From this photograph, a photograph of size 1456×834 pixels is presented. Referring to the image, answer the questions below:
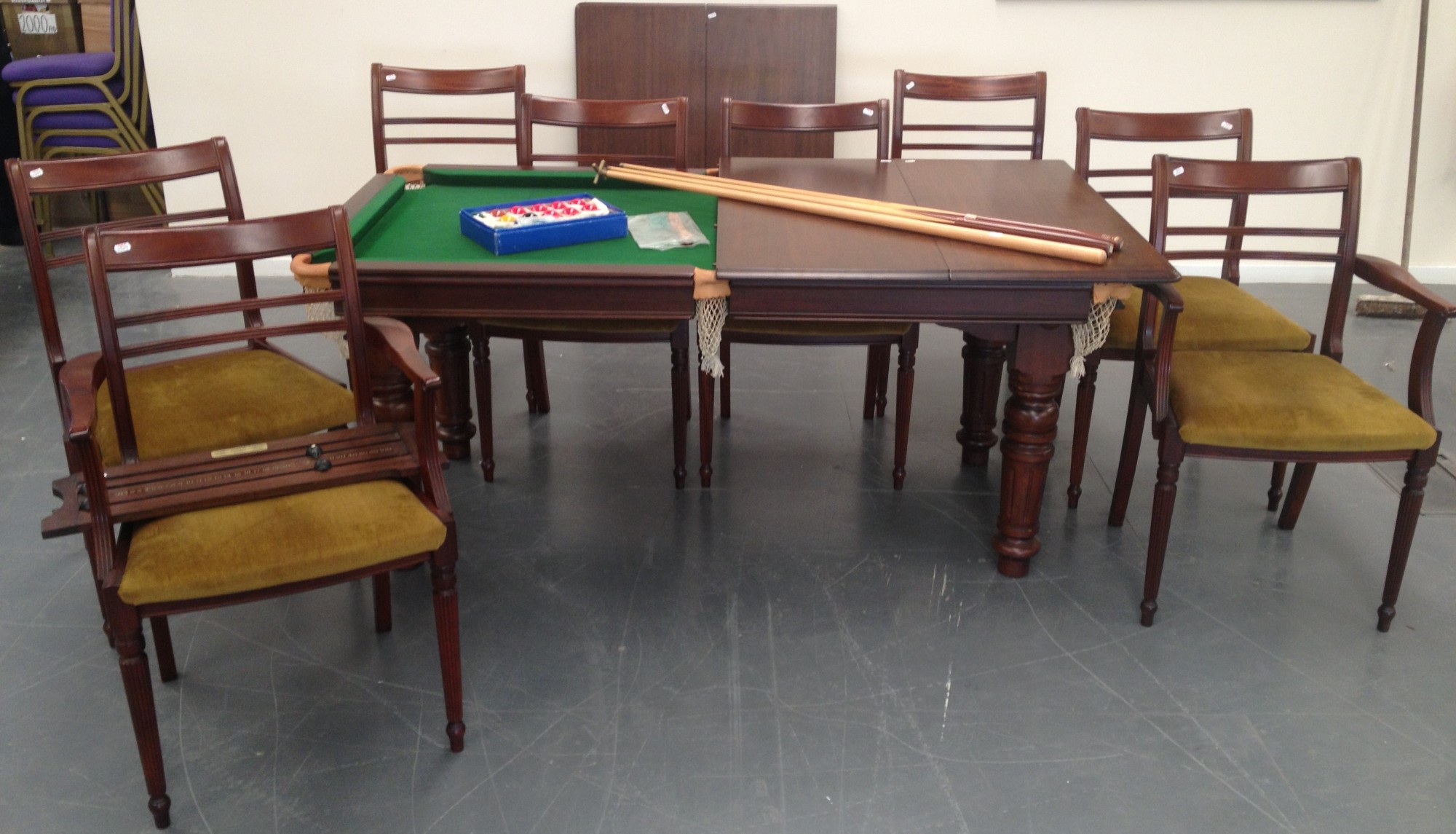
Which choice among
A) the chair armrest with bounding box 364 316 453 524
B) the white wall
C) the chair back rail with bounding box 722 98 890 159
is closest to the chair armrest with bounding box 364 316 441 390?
the chair armrest with bounding box 364 316 453 524

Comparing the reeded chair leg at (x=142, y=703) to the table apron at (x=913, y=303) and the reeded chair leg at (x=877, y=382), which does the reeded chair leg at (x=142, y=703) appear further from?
the reeded chair leg at (x=877, y=382)

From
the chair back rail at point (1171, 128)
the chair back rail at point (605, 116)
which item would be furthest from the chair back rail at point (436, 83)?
the chair back rail at point (1171, 128)

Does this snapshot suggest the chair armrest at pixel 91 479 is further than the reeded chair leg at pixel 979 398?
No

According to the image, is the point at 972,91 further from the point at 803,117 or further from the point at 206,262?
the point at 206,262

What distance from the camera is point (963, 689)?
8.00 feet

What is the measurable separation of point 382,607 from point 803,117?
6.39 feet

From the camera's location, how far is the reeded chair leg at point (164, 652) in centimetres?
239

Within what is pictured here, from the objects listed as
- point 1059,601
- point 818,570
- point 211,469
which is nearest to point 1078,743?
point 1059,601

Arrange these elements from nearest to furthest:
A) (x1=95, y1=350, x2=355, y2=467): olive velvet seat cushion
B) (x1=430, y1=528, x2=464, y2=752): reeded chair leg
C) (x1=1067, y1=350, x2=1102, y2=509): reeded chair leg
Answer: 1. (x1=430, y1=528, x2=464, y2=752): reeded chair leg
2. (x1=95, y1=350, x2=355, y2=467): olive velvet seat cushion
3. (x1=1067, y1=350, x2=1102, y2=509): reeded chair leg

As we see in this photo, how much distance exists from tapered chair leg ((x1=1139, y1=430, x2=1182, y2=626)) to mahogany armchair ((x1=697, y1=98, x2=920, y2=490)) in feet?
2.33

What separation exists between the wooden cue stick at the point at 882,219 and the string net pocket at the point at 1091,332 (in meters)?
0.11

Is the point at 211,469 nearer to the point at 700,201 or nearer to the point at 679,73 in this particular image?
the point at 700,201

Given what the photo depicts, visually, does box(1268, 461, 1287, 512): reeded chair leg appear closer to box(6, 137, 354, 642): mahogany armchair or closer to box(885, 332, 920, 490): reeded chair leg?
box(885, 332, 920, 490): reeded chair leg

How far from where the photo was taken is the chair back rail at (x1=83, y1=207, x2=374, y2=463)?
218 cm
